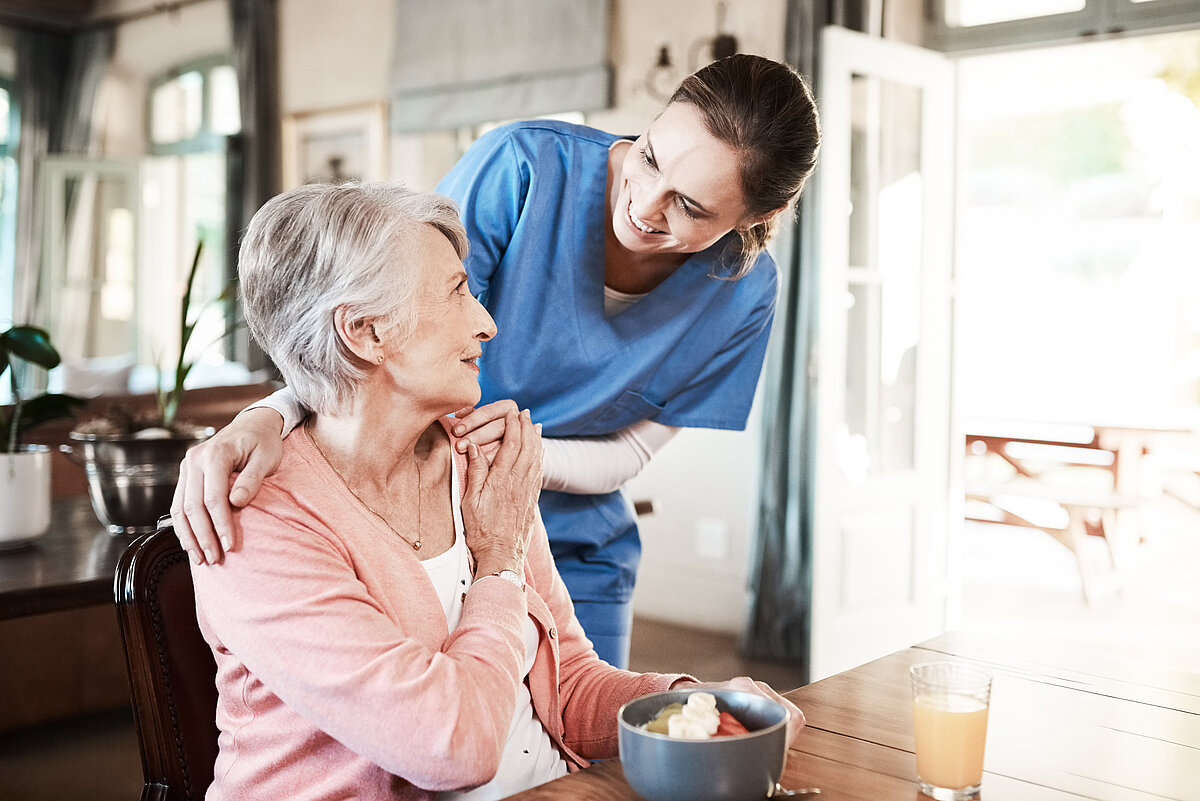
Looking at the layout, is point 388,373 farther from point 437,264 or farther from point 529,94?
point 529,94

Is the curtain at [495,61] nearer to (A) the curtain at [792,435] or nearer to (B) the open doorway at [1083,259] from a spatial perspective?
(A) the curtain at [792,435]

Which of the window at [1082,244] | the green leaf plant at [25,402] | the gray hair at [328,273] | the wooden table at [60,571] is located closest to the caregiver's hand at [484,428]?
the gray hair at [328,273]

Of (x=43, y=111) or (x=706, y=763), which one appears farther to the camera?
(x=43, y=111)

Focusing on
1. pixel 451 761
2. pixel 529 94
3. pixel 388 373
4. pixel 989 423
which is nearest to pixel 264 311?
pixel 388 373

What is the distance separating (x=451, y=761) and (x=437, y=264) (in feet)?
1.61

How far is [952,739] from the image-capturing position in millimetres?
926

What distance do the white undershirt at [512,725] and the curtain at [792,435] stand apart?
2.80 m

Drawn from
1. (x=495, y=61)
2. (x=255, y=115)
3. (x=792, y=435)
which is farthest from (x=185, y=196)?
(x=792, y=435)

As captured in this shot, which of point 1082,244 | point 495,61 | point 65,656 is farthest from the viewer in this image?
point 1082,244

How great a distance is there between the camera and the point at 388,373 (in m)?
1.13

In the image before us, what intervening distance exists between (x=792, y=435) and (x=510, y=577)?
9.70ft

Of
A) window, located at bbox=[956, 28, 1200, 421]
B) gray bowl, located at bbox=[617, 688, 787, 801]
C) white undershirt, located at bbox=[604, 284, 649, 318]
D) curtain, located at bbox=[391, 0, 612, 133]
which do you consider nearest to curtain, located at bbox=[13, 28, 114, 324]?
curtain, located at bbox=[391, 0, 612, 133]

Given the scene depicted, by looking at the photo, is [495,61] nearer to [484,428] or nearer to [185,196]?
[185,196]

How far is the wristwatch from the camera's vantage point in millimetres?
1106
